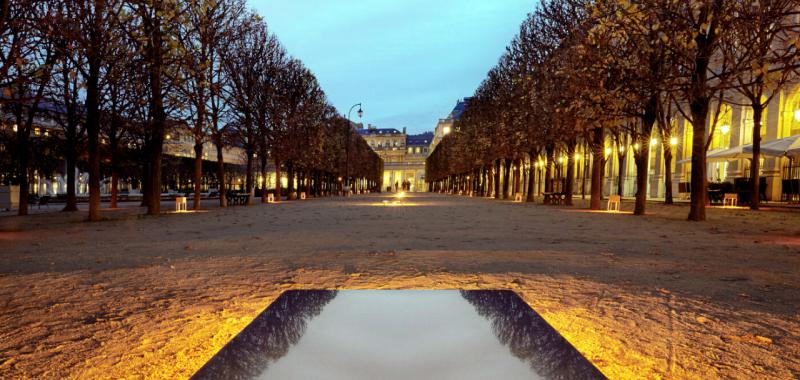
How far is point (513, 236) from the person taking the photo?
1123cm

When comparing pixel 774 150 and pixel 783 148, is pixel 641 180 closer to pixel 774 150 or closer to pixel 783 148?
pixel 774 150

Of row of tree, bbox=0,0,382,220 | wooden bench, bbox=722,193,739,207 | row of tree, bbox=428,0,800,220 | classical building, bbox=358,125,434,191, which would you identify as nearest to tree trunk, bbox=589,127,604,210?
row of tree, bbox=428,0,800,220

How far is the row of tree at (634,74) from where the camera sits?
9820 millimetres

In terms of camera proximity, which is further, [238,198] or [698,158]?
[238,198]

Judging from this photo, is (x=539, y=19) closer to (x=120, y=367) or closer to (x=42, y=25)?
(x=42, y=25)

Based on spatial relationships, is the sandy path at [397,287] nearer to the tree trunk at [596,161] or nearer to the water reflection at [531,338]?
the water reflection at [531,338]

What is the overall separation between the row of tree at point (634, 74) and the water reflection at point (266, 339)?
7.99 metres

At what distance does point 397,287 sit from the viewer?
536 centimetres

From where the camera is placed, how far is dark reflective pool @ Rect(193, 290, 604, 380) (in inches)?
58.4

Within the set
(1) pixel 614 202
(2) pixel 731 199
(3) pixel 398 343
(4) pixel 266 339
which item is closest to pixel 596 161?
(1) pixel 614 202

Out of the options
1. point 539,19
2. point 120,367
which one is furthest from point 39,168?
point 539,19

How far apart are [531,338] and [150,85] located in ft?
63.7

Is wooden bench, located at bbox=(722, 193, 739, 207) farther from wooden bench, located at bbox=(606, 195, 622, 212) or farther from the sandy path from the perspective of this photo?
the sandy path

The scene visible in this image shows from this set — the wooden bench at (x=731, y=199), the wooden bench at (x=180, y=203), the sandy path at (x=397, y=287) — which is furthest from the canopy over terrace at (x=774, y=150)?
the wooden bench at (x=180, y=203)
